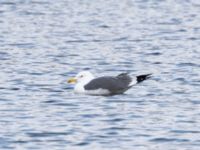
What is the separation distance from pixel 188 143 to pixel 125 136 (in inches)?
56.5

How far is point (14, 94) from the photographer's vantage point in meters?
26.8

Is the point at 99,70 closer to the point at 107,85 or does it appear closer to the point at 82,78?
the point at 82,78

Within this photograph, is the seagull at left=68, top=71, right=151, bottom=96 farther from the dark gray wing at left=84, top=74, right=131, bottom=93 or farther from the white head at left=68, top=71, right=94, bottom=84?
the white head at left=68, top=71, right=94, bottom=84

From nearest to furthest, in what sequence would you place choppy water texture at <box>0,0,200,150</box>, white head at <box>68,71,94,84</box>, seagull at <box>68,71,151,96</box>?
choppy water texture at <box>0,0,200,150</box>, seagull at <box>68,71,151,96</box>, white head at <box>68,71,94,84</box>

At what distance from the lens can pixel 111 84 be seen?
88.7ft

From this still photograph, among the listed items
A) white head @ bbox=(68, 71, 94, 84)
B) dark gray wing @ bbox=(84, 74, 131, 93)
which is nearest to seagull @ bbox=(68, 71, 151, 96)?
dark gray wing @ bbox=(84, 74, 131, 93)

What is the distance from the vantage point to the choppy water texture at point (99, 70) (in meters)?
21.7

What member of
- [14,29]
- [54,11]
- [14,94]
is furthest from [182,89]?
[54,11]

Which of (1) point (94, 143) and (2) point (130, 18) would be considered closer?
(1) point (94, 143)

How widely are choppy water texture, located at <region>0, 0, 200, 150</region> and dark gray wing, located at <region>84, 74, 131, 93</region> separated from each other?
10.4 inches

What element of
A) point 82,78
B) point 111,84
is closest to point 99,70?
point 82,78

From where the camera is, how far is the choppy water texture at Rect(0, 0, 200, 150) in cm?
2166

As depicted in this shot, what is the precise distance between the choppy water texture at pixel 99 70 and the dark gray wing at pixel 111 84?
26 cm

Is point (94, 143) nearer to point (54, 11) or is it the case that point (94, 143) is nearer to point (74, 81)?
point (74, 81)
